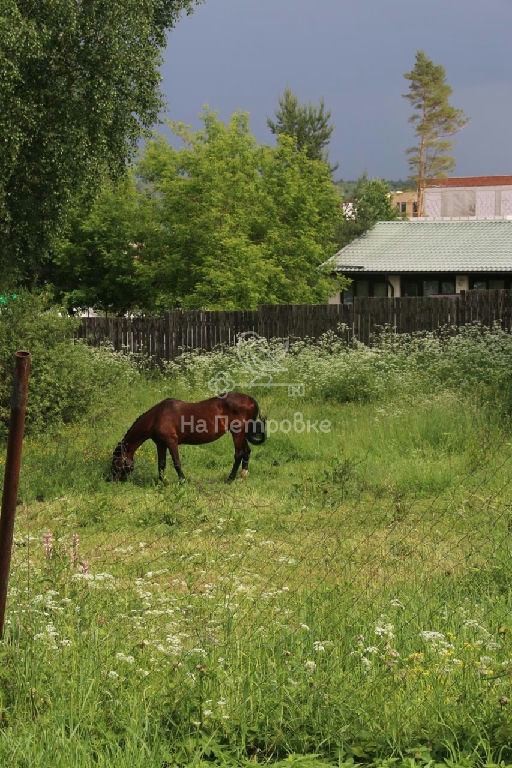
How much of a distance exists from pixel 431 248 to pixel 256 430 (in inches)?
1414

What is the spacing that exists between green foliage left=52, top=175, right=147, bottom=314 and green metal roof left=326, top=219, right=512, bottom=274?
28.7 ft

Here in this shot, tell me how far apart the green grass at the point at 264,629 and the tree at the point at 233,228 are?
23898mm

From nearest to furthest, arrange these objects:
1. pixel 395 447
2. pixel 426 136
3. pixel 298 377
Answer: pixel 395 447, pixel 298 377, pixel 426 136

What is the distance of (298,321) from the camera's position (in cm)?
2380

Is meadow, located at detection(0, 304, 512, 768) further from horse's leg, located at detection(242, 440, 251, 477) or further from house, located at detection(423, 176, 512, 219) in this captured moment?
house, located at detection(423, 176, 512, 219)

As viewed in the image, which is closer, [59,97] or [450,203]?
[59,97]

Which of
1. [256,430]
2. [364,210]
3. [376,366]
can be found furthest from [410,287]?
[256,430]

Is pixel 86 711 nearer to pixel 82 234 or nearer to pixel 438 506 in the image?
pixel 438 506

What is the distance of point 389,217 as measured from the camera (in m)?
69.7

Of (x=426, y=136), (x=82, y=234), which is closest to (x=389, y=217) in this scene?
(x=426, y=136)

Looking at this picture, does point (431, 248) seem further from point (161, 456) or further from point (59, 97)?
point (161, 456)

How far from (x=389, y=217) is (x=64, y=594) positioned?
217 feet

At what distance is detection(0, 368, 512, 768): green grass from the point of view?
13.4ft

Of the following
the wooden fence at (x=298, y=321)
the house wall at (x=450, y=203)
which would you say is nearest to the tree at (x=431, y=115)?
the house wall at (x=450, y=203)
